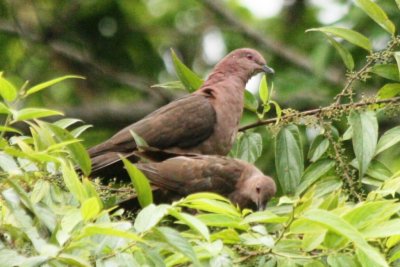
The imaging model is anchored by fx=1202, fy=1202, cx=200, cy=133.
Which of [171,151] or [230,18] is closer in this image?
[171,151]

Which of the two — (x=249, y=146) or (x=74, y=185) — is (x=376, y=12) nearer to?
(x=249, y=146)

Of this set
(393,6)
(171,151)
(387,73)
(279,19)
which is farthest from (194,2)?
(387,73)

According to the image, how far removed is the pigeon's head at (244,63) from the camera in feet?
23.0

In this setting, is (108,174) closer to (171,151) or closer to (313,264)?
(171,151)

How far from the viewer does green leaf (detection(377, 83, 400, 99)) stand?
532 centimetres

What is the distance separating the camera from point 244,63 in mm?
7152

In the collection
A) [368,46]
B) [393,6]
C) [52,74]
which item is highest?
[368,46]

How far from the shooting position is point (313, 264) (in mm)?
3916

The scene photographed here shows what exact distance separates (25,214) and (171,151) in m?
2.32

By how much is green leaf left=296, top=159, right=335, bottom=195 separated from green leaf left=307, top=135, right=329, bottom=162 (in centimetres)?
3

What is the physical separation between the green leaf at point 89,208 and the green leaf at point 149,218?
0.13 meters

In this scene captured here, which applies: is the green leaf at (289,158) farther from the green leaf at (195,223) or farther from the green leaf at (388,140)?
the green leaf at (195,223)

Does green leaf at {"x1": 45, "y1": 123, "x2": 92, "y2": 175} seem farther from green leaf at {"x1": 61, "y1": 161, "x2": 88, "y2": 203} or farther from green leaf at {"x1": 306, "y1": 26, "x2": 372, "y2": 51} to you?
green leaf at {"x1": 306, "y1": 26, "x2": 372, "y2": 51}

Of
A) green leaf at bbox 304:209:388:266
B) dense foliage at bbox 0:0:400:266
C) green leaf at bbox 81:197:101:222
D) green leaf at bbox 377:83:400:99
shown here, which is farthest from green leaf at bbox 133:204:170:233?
green leaf at bbox 377:83:400:99
